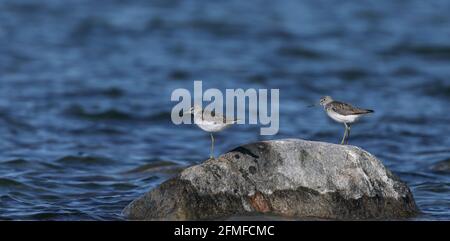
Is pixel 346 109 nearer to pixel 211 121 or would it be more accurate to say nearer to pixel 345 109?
pixel 345 109

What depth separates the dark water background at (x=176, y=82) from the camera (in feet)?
39.1

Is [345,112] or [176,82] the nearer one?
[345,112]

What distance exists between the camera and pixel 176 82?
743 inches

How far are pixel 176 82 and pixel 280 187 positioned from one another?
9.91 metres

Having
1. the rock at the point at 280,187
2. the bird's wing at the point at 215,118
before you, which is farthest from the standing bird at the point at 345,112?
the bird's wing at the point at 215,118

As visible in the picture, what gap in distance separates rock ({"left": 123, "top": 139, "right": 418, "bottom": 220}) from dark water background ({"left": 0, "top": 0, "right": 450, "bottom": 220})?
2.75 ft

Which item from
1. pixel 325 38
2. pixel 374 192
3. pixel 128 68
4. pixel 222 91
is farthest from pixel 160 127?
pixel 325 38

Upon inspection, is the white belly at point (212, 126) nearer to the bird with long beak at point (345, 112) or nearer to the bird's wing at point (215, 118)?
the bird's wing at point (215, 118)

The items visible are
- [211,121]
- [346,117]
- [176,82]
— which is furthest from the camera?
[176,82]

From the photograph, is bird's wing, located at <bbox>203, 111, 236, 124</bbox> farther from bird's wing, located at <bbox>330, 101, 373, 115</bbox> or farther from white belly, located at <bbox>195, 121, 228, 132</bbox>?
bird's wing, located at <bbox>330, 101, 373, 115</bbox>

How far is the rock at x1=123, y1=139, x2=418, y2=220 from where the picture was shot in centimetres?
910

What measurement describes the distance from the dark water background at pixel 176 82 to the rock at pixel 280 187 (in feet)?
2.75

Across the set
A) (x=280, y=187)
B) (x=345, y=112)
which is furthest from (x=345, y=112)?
(x=280, y=187)

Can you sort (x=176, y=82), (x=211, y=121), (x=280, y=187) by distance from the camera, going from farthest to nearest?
(x=176, y=82), (x=280, y=187), (x=211, y=121)
